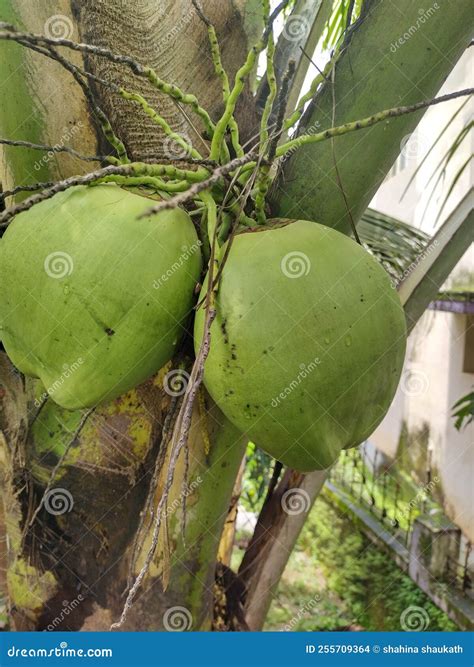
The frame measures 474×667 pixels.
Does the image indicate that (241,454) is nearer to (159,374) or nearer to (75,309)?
(159,374)

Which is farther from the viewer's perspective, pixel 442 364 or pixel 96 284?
pixel 442 364

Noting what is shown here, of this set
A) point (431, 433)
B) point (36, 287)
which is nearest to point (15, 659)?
point (36, 287)

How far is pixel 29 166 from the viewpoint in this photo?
837 millimetres
